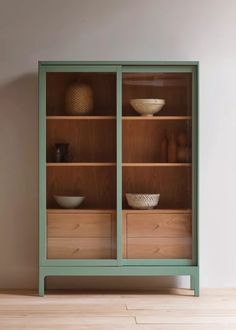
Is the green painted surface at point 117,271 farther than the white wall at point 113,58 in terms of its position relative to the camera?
No

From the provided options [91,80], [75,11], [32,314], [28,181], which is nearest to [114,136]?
[91,80]

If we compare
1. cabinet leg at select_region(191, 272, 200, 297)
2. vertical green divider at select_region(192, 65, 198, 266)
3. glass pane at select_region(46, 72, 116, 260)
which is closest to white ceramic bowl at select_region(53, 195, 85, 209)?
glass pane at select_region(46, 72, 116, 260)

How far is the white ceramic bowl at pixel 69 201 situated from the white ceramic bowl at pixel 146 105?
26.4 inches

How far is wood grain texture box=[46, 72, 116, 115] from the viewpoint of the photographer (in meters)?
3.58

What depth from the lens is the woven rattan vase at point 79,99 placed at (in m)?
3.61

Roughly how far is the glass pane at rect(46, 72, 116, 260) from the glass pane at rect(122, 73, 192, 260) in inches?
4.0

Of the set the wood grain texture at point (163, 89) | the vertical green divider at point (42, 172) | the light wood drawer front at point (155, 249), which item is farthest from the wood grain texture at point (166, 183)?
the vertical green divider at point (42, 172)

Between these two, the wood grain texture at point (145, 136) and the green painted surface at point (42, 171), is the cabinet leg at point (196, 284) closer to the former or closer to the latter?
the wood grain texture at point (145, 136)

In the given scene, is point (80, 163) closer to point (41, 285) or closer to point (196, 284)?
point (41, 285)

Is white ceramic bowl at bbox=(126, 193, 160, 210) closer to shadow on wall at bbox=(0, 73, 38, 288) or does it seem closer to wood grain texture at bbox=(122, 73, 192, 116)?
wood grain texture at bbox=(122, 73, 192, 116)

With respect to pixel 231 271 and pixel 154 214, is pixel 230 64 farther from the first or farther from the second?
pixel 231 271

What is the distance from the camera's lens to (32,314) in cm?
315

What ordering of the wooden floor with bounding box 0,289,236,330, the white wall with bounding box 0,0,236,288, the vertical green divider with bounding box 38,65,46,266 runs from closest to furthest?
the wooden floor with bounding box 0,289,236,330 < the vertical green divider with bounding box 38,65,46,266 < the white wall with bounding box 0,0,236,288

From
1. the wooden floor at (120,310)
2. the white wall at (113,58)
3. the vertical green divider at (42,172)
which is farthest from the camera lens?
the white wall at (113,58)
